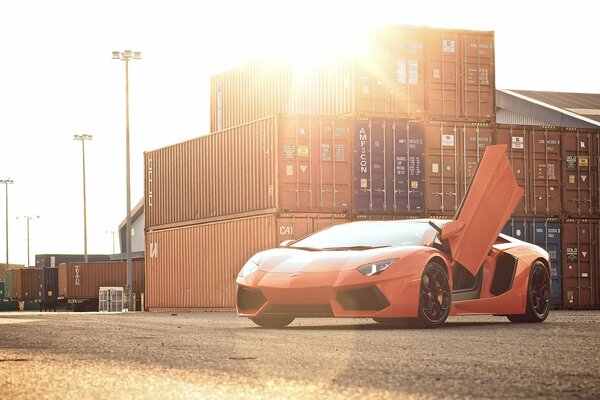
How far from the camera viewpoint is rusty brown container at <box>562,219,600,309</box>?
2650cm

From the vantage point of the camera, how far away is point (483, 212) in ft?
38.1

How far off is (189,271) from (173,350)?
69.4 feet

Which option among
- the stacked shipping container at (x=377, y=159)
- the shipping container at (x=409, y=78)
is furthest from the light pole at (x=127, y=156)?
the shipping container at (x=409, y=78)

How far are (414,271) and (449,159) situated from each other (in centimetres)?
1584

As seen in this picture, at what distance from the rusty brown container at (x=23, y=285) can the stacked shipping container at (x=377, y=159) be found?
29.6 meters

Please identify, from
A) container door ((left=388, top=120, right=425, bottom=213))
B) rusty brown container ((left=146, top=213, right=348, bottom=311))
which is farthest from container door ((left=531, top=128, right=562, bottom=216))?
rusty brown container ((left=146, top=213, right=348, bottom=311))

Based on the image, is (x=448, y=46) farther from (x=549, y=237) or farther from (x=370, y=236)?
(x=370, y=236)

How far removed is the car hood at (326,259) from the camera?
34.8ft

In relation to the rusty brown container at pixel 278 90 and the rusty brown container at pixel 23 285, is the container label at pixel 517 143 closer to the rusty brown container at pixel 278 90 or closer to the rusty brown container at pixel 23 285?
the rusty brown container at pixel 278 90

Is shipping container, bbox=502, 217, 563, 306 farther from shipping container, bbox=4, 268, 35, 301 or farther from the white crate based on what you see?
shipping container, bbox=4, 268, 35, 301

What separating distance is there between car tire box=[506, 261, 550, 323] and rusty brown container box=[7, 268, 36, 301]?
153 ft

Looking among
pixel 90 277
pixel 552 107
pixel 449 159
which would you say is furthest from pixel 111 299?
pixel 449 159

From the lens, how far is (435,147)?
85.6ft

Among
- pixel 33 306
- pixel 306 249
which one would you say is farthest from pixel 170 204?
pixel 33 306
